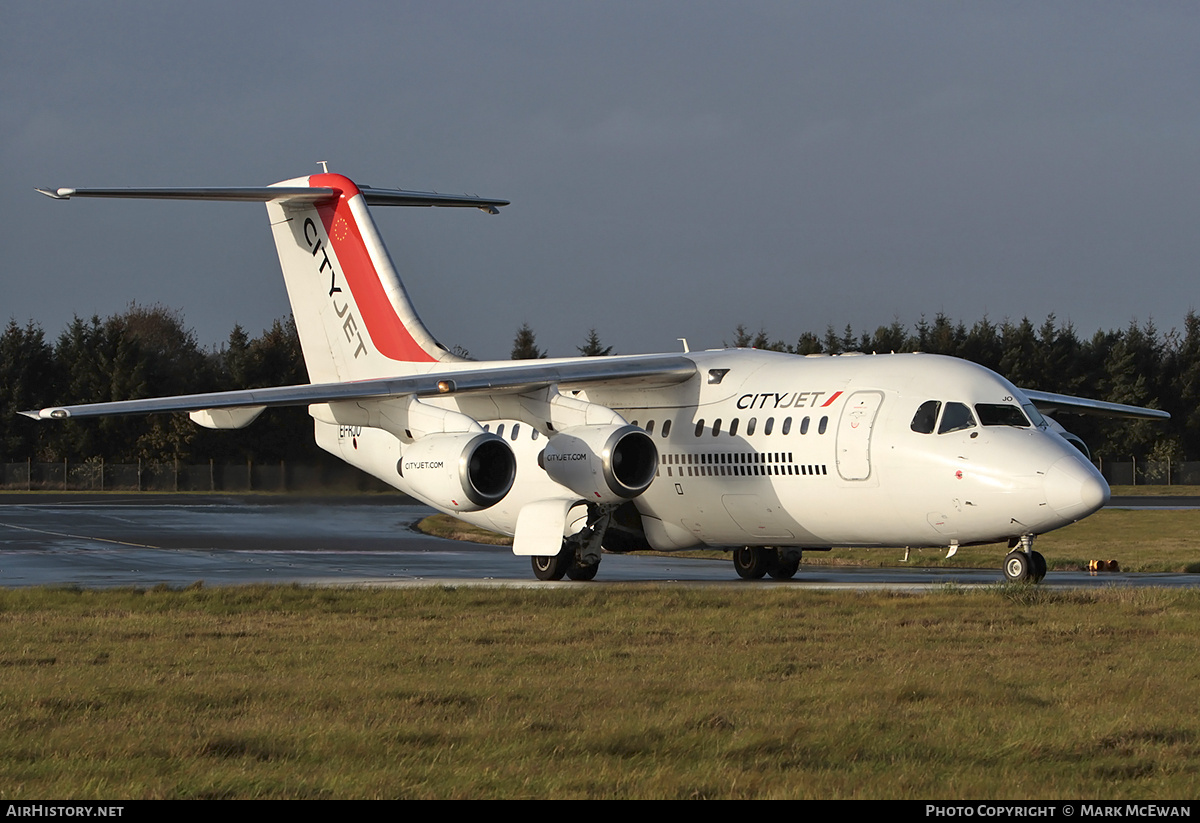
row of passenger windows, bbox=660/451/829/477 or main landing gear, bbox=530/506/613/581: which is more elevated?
row of passenger windows, bbox=660/451/829/477

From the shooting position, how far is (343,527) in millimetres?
36031

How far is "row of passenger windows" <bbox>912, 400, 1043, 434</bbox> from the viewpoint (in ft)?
58.6

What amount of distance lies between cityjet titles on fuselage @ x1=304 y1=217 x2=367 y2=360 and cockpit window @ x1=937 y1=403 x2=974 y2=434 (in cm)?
1101

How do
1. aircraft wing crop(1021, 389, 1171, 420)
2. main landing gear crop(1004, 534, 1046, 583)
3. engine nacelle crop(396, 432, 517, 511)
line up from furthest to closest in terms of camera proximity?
aircraft wing crop(1021, 389, 1171, 420), engine nacelle crop(396, 432, 517, 511), main landing gear crop(1004, 534, 1046, 583)

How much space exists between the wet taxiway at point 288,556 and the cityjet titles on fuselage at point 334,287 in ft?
13.0

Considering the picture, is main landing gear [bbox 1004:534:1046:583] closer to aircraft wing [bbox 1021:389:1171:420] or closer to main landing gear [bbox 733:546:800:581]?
aircraft wing [bbox 1021:389:1171:420]

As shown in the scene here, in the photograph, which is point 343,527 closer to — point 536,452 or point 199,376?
point 536,452

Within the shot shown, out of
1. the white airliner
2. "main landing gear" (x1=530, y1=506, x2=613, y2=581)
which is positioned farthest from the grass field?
"main landing gear" (x1=530, y1=506, x2=613, y2=581)

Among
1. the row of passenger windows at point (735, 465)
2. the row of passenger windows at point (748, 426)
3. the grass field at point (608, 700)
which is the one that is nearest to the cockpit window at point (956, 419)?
the row of passenger windows at point (748, 426)

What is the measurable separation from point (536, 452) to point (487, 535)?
583 inches

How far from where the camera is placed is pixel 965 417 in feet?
58.7

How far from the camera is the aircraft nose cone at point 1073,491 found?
16.5 metres

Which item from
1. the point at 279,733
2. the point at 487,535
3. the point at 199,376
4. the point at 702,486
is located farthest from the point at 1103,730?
the point at 199,376

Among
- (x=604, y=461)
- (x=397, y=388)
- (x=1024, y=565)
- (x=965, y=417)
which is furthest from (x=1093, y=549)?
(x=397, y=388)
